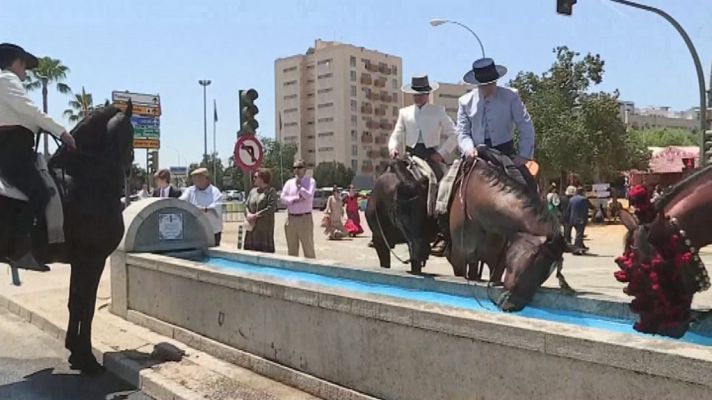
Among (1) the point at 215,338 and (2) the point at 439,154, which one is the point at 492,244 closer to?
(2) the point at 439,154

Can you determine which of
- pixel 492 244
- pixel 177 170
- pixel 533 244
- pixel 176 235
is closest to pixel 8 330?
pixel 176 235

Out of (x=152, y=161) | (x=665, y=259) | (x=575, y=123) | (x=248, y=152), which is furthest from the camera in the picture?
(x=575, y=123)

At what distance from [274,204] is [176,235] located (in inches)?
94.7

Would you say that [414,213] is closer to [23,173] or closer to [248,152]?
[23,173]

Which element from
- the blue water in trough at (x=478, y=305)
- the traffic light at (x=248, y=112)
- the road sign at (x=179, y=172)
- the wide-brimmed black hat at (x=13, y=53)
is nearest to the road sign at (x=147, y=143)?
the traffic light at (x=248, y=112)

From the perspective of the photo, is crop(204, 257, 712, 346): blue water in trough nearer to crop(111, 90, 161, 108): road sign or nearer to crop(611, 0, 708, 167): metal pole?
crop(111, 90, 161, 108): road sign

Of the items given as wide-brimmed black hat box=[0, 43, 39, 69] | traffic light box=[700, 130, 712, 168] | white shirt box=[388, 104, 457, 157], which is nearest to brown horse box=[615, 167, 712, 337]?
white shirt box=[388, 104, 457, 157]

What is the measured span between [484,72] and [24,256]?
408cm

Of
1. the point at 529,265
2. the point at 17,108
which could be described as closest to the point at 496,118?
the point at 529,265

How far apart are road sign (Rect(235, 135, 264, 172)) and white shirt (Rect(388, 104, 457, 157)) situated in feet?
16.8

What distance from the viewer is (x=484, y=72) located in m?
6.09

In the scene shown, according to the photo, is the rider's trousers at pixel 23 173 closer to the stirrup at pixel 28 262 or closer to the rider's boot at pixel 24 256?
the rider's boot at pixel 24 256

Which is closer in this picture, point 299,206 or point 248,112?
point 299,206

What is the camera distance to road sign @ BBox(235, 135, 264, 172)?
1192cm
